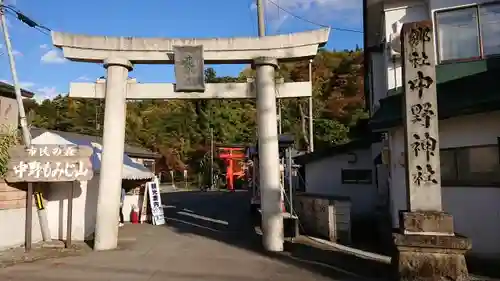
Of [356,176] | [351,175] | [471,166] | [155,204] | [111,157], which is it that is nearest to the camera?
[471,166]

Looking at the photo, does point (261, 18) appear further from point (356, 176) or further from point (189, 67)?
point (356, 176)

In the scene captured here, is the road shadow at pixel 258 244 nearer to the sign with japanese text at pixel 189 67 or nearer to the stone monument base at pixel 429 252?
the stone monument base at pixel 429 252

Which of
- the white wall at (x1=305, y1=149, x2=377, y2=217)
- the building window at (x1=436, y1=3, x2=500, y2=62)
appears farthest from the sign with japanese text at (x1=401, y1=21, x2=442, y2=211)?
the white wall at (x1=305, y1=149, x2=377, y2=217)

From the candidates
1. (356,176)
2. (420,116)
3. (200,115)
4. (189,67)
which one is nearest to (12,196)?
(189,67)

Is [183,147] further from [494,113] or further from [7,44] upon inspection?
[494,113]

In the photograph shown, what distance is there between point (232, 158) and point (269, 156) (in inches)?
1371

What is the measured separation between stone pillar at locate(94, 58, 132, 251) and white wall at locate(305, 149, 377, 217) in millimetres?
9231

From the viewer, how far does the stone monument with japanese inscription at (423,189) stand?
728 cm

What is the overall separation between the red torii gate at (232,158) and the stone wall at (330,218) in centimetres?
3087

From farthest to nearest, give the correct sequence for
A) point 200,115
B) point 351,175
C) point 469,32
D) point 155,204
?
point 200,115 → point 155,204 → point 351,175 → point 469,32

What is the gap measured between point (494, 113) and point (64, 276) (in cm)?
1015

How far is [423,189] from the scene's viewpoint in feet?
25.8

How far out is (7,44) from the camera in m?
12.5

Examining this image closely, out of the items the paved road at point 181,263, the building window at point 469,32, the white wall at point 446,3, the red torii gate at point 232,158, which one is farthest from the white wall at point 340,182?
the red torii gate at point 232,158
